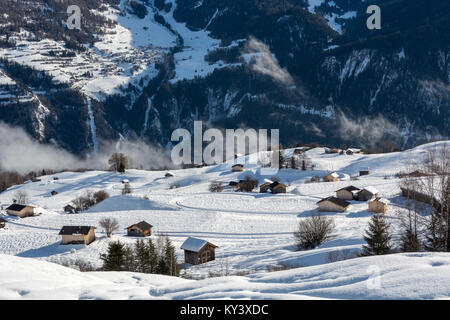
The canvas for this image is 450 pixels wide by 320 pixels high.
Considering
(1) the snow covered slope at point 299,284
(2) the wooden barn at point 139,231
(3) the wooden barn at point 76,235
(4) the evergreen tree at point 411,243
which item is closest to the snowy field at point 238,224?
(1) the snow covered slope at point 299,284

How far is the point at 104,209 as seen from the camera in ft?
247

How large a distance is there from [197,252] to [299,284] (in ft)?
99.0

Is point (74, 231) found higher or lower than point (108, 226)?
higher

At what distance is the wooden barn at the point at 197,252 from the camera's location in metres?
40.5

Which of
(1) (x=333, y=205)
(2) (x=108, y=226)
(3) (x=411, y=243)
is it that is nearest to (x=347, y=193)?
(1) (x=333, y=205)

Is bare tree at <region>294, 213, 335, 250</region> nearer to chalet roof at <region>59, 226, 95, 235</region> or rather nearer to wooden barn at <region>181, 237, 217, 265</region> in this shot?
wooden barn at <region>181, 237, 217, 265</region>

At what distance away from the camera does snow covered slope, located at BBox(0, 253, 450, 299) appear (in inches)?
388

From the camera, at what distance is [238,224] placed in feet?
193

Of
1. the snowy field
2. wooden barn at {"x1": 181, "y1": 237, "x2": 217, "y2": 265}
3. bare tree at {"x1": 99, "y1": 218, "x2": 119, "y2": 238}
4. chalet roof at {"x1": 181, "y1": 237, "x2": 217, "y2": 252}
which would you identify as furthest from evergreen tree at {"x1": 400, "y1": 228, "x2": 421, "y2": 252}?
bare tree at {"x1": 99, "y1": 218, "x2": 119, "y2": 238}

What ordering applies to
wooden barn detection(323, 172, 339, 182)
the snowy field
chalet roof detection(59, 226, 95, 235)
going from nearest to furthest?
the snowy field < chalet roof detection(59, 226, 95, 235) < wooden barn detection(323, 172, 339, 182)

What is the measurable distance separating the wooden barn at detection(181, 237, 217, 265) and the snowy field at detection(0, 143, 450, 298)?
119 cm

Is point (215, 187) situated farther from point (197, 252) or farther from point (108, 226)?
point (197, 252)

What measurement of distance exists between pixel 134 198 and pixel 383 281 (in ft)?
232
